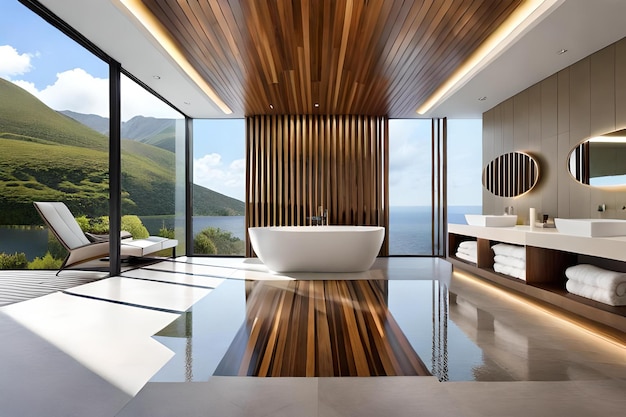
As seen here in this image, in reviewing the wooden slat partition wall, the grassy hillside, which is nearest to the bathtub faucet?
the wooden slat partition wall

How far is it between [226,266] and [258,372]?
12.2ft

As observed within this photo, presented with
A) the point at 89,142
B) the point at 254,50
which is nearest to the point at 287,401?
the point at 254,50

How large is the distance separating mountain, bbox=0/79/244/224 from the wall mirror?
5884 millimetres

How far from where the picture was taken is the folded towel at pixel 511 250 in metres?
3.62

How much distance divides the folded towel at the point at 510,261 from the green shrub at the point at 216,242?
6576mm

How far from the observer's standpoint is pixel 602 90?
11.0ft

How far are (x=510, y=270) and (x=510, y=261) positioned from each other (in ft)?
0.30

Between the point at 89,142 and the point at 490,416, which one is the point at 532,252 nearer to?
the point at 490,416

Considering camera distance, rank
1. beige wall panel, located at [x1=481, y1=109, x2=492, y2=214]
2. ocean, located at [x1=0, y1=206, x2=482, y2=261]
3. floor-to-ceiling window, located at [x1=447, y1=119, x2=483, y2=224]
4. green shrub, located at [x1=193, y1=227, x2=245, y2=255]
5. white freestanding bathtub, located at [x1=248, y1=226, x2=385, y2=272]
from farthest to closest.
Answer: floor-to-ceiling window, located at [x1=447, y1=119, x2=483, y2=224] < green shrub, located at [x1=193, y1=227, x2=245, y2=255] < ocean, located at [x1=0, y1=206, x2=482, y2=261] < beige wall panel, located at [x1=481, y1=109, x2=492, y2=214] < white freestanding bathtub, located at [x1=248, y1=226, x2=385, y2=272]

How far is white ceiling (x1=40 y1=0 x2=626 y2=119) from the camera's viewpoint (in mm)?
2873

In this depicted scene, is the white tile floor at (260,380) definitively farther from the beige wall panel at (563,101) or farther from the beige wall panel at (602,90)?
the beige wall panel at (563,101)

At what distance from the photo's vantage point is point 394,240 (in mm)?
14133

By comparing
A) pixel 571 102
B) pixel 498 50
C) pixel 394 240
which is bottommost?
pixel 394 240

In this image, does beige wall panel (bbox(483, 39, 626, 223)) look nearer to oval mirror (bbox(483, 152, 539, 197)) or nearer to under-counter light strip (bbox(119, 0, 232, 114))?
oval mirror (bbox(483, 152, 539, 197))
